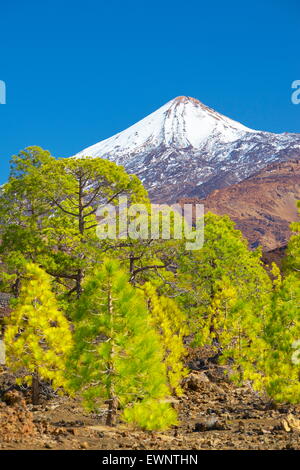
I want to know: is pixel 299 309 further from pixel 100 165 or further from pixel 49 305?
pixel 100 165

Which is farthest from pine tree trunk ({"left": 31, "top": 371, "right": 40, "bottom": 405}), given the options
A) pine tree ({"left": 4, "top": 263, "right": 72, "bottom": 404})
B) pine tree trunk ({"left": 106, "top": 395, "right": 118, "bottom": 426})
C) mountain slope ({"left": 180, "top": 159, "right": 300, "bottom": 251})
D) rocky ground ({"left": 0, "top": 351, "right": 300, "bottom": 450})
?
mountain slope ({"left": 180, "top": 159, "right": 300, "bottom": 251})

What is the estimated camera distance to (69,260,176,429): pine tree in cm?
1130

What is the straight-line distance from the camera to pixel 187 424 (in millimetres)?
13508

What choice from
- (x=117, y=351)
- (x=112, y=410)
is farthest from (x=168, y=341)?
(x=117, y=351)

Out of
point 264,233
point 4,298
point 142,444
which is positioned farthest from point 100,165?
point 264,233

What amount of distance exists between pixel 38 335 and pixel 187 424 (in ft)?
13.8

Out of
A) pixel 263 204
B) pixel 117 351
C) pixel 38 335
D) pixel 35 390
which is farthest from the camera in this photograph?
pixel 263 204

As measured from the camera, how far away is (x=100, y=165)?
19.0 metres

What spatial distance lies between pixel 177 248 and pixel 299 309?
6.98m

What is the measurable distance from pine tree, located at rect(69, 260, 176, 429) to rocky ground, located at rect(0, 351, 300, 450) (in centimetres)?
74

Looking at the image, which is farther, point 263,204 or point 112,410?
point 263,204

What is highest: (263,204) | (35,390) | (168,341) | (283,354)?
(263,204)

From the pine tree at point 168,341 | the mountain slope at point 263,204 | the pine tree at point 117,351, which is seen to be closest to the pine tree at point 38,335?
the pine tree at point 117,351

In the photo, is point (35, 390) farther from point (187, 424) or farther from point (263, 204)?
point (263, 204)
